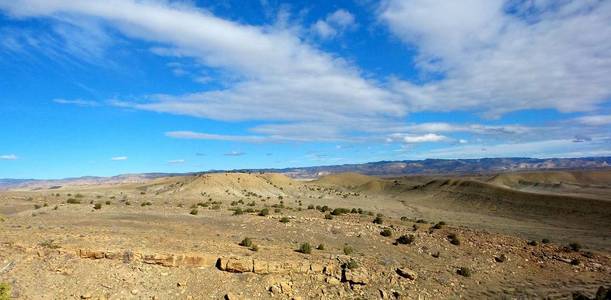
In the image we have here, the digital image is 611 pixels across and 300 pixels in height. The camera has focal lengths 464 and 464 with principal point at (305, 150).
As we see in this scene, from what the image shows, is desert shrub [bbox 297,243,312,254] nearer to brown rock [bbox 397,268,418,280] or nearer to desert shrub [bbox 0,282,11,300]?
brown rock [bbox 397,268,418,280]

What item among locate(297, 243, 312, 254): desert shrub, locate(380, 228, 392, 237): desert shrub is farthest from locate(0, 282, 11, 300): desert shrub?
locate(380, 228, 392, 237): desert shrub

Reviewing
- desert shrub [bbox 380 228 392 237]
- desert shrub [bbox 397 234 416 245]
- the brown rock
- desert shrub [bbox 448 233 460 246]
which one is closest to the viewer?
the brown rock

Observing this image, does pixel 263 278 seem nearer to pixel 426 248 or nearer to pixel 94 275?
pixel 94 275

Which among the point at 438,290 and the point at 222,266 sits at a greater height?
the point at 222,266

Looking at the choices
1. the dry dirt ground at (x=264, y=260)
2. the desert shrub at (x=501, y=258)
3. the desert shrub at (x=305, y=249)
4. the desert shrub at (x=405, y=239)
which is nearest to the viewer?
the dry dirt ground at (x=264, y=260)

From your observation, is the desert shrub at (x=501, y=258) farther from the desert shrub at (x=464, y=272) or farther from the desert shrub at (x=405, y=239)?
the desert shrub at (x=405, y=239)

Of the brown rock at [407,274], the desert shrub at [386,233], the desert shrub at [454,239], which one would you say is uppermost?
the desert shrub at [386,233]

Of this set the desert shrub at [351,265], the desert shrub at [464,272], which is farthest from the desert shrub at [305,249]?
the desert shrub at [464,272]

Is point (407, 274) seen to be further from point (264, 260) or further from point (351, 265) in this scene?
point (264, 260)

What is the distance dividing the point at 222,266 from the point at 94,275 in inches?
175

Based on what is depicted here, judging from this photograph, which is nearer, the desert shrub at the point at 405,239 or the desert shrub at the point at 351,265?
the desert shrub at the point at 351,265

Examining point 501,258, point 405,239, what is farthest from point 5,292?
point 501,258

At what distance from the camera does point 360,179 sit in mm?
145000

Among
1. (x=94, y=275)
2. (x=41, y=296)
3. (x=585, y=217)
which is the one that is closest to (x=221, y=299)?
(x=94, y=275)
